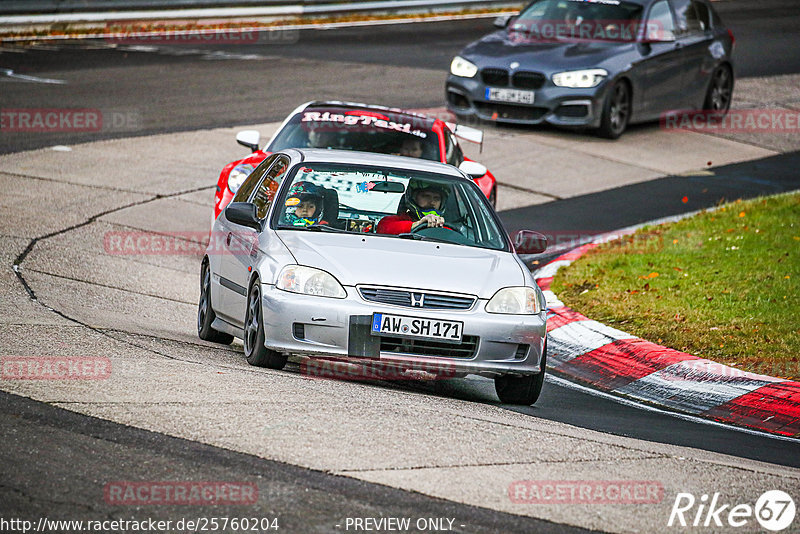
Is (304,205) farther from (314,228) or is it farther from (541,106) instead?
(541,106)

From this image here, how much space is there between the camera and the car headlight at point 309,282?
755 cm

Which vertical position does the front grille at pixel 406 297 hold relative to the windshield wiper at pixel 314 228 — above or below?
below

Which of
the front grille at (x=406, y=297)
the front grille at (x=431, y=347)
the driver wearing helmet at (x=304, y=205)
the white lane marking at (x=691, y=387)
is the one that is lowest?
the white lane marking at (x=691, y=387)

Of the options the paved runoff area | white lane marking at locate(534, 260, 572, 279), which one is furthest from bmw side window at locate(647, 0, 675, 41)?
the paved runoff area

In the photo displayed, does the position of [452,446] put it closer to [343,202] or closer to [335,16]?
[343,202]

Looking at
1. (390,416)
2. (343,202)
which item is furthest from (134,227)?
(390,416)

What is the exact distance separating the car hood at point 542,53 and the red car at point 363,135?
5.21 m

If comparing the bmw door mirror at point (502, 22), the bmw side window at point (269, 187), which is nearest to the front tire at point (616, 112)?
the bmw door mirror at point (502, 22)

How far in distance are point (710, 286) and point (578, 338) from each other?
1809 mm

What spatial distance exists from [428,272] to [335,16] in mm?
23515

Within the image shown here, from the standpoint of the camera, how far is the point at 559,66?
1756 centimetres

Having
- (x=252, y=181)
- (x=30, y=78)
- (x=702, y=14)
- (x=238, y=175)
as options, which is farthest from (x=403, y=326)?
(x=702, y=14)

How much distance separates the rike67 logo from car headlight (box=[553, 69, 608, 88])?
12.2 metres

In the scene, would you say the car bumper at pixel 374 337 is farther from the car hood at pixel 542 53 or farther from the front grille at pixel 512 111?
the front grille at pixel 512 111
